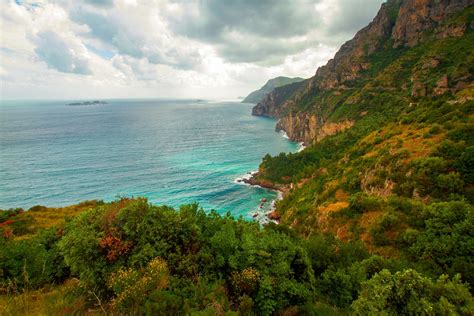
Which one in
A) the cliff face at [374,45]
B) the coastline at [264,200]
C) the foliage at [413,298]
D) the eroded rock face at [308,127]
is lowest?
the coastline at [264,200]

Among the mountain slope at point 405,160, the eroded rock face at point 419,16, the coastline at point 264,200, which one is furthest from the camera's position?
the eroded rock face at point 419,16

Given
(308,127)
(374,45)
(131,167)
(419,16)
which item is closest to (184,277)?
(131,167)

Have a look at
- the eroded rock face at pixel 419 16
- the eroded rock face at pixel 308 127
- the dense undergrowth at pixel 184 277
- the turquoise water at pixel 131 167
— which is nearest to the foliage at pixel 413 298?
the dense undergrowth at pixel 184 277

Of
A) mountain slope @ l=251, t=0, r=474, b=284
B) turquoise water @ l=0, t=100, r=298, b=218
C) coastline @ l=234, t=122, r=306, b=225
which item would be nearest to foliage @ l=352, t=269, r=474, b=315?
mountain slope @ l=251, t=0, r=474, b=284

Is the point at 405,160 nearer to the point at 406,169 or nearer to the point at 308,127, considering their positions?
the point at 406,169

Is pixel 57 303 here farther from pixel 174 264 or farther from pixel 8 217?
pixel 8 217

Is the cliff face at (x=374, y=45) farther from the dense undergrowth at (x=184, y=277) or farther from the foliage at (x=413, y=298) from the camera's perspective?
the foliage at (x=413, y=298)

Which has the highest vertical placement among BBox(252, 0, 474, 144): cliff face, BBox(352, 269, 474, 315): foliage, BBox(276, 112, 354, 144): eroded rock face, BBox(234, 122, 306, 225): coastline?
BBox(252, 0, 474, 144): cliff face

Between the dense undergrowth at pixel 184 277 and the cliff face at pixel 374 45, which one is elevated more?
the cliff face at pixel 374 45

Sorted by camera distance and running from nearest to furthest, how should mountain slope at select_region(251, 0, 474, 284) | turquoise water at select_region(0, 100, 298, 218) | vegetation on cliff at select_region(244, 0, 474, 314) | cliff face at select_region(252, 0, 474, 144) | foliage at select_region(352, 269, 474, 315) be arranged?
foliage at select_region(352, 269, 474, 315) → vegetation on cliff at select_region(244, 0, 474, 314) → mountain slope at select_region(251, 0, 474, 284) → turquoise water at select_region(0, 100, 298, 218) → cliff face at select_region(252, 0, 474, 144)

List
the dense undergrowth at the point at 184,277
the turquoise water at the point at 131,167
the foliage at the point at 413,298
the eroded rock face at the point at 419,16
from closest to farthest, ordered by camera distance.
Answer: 1. the foliage at the point at 413,298
2. the dense undergrowth at the point at 184,277
3. the turquoise water at the point at 131,167
4. the eroded rock face at the point at 419,16

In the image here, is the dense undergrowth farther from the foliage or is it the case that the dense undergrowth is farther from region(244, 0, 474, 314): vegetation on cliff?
region(244, 0, 474, 314): vegetation on cliff

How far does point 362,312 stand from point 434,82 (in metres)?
78.3

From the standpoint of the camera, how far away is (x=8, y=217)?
37562 mm
